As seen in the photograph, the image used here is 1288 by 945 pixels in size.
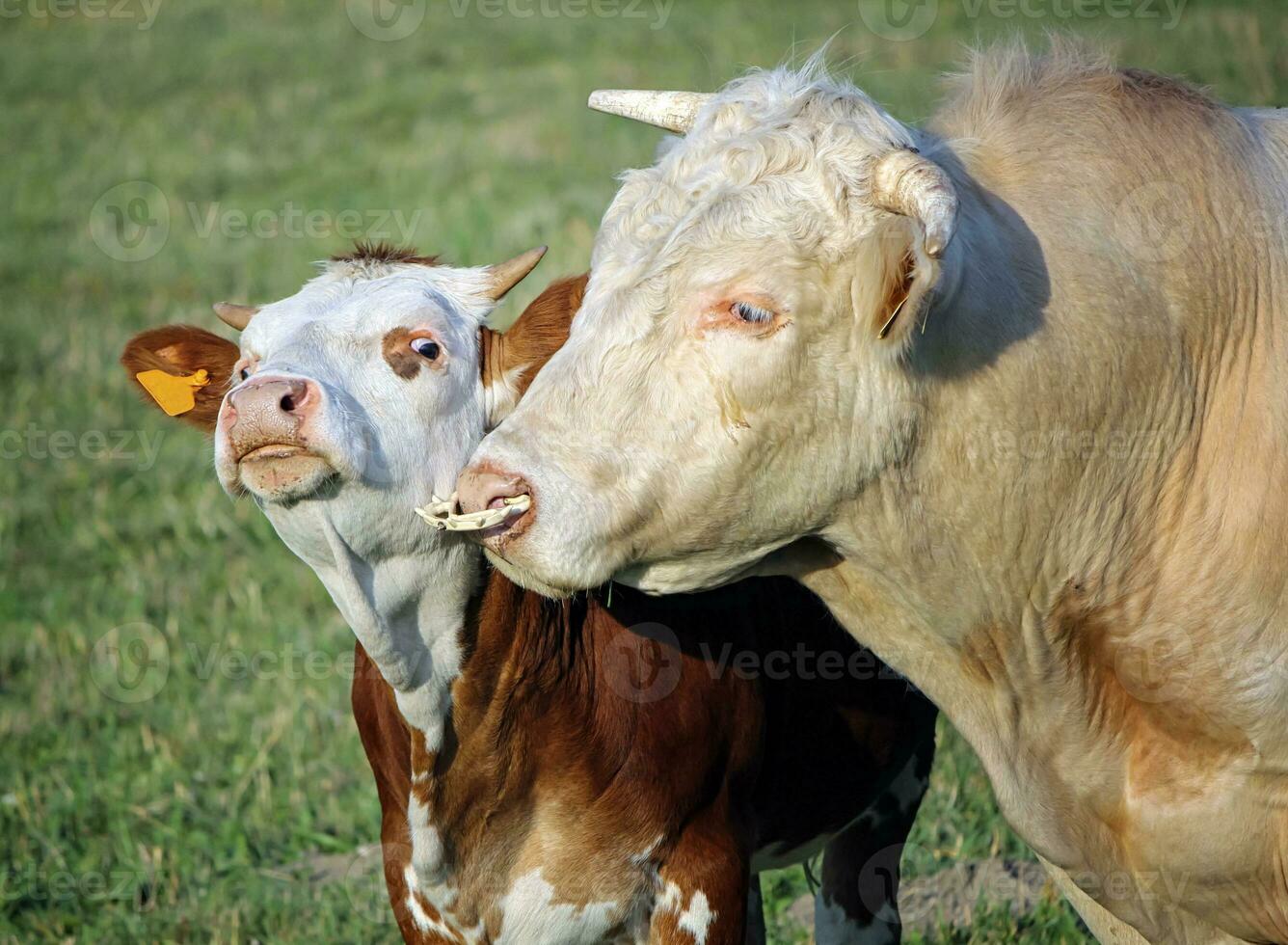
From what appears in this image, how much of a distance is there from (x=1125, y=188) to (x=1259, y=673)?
1069 mm

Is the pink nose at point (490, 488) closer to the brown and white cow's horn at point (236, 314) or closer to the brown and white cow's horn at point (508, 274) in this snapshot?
the brown and white cow's horn at point (508, 274)

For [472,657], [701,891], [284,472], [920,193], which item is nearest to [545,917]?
[701,891]

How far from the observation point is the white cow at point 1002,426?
2.98m

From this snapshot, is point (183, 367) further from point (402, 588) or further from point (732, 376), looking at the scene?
point (732, 376)

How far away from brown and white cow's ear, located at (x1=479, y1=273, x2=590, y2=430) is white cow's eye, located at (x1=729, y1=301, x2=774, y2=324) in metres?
1.15

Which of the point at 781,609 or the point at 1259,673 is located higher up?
the point at 1259,673

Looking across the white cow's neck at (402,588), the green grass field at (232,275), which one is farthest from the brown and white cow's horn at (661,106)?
the white cow's neck at (402,588)

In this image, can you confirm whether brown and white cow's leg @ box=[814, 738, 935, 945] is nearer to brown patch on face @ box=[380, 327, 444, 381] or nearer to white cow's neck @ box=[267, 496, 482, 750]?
white cow's neck @ box=[267, 496, 482, 750]

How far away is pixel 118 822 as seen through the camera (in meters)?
6.11

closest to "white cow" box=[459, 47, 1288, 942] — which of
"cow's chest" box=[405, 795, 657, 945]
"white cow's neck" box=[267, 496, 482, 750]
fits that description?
"white cow's neck" box=[267, 496, 482, 750]

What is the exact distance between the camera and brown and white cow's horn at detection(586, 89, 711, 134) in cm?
362

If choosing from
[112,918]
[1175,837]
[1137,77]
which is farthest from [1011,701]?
[112,918]

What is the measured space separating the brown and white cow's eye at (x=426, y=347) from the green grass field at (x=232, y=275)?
1293mm

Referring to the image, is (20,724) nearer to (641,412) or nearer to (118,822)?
(118,822)
